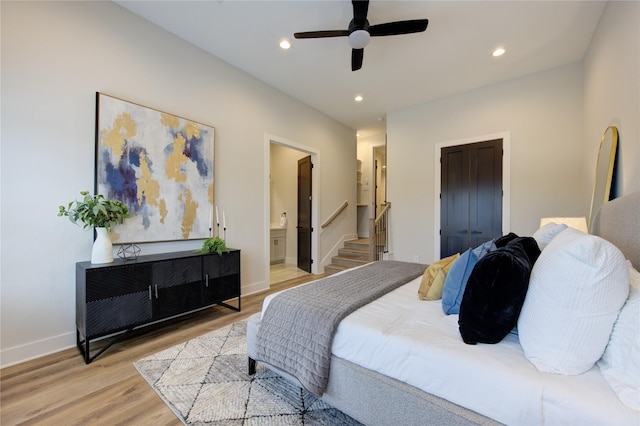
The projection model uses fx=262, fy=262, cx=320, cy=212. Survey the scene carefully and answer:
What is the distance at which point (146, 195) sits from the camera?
2.71m

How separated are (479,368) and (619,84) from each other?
2.65m

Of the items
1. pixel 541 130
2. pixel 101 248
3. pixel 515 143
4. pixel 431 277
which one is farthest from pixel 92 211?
pixel 541 130

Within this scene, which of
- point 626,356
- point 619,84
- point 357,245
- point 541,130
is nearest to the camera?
point 626,356

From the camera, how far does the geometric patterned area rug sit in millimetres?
1520

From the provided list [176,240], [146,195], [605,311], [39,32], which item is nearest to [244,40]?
[39,32]

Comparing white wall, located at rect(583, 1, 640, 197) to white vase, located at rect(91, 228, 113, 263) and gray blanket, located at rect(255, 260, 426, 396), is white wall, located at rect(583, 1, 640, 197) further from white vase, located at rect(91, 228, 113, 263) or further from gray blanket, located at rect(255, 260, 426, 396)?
white vase, located at rect(91, 228, 113, 263)

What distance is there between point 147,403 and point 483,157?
190 inches

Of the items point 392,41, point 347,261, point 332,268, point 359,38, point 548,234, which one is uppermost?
point 392,41

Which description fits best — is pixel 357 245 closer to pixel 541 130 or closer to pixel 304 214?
pixel 304 214

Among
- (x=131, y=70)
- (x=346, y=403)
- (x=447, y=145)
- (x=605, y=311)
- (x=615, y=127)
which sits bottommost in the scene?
(x=346, y=403)

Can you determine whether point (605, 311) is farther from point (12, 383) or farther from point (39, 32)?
point (39, 32)

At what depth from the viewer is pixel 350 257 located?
538 cm

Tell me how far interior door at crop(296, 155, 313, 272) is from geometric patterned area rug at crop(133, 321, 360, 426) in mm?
3058

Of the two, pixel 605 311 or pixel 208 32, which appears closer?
pixel 605 311
